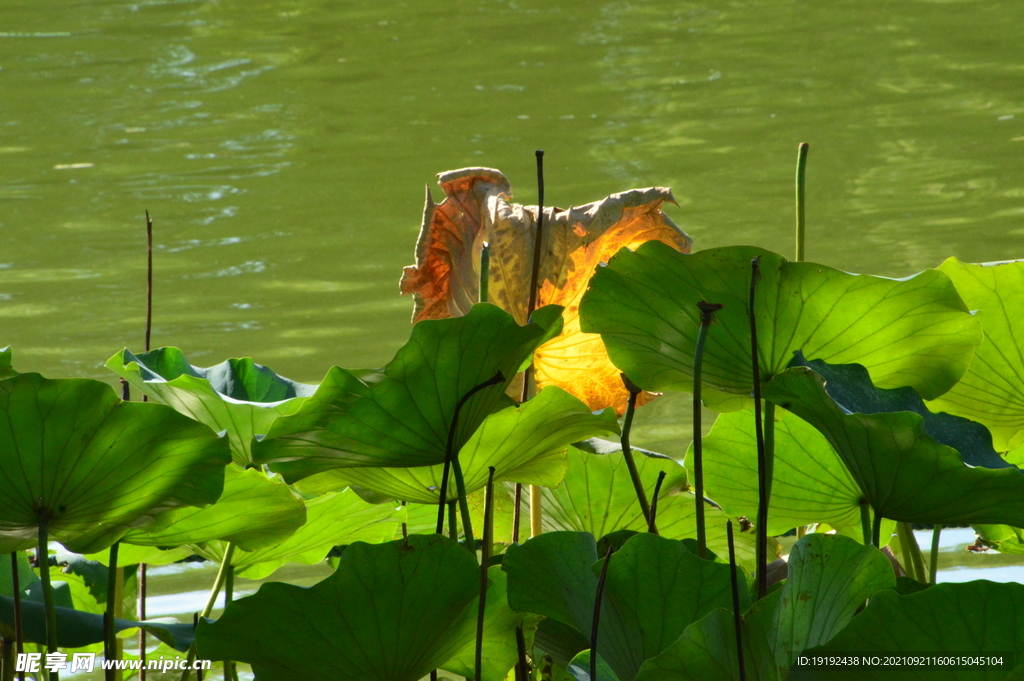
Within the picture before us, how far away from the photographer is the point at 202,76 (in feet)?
12.3

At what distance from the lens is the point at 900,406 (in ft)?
1.51

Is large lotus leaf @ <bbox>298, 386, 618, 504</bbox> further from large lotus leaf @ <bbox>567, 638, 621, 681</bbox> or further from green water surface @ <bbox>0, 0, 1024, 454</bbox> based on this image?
green water surface @ <bbox>0, 0, 1024, 454</bbox>

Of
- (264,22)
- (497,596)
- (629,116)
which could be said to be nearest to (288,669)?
(497,596)

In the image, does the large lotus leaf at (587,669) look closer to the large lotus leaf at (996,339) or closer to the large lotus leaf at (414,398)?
→ the large lotus leaf at (414,398)

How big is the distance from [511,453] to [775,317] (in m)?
0.12

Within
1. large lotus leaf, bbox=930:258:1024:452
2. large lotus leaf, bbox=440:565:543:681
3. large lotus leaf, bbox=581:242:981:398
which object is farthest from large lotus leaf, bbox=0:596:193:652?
large lotus leaf, bbox=930:258:1024:452

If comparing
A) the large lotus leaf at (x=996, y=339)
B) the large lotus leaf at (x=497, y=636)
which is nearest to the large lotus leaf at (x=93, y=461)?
the large lotus leaf at (x=497, y=636)

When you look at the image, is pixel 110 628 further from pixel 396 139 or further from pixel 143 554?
pixel 396 139

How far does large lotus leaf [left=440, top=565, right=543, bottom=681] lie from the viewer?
0.45m

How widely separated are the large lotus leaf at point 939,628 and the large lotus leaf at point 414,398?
153mm

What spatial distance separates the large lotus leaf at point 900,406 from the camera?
441 millimetres

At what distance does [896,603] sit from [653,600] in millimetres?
86

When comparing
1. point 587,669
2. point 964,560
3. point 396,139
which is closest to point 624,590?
point 587,669

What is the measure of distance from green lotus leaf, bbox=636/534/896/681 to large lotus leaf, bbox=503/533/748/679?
0.02 m
